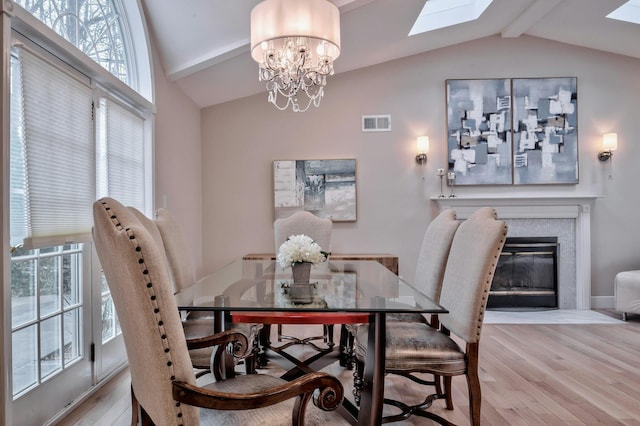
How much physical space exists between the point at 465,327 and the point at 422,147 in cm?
340

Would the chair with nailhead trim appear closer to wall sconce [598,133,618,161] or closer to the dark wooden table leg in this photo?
the dark wooden table leg

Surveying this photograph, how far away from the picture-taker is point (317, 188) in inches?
191

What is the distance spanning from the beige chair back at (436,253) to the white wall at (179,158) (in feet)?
7.60

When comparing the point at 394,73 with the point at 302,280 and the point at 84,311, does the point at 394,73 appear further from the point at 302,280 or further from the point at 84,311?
the point at 84,311

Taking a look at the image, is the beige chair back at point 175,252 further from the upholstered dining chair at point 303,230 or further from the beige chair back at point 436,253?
the beige chair back at point 436,253

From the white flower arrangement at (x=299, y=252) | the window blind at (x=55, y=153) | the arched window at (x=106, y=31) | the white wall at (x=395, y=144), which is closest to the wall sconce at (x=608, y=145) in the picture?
the white wall at (x=395, y=144)

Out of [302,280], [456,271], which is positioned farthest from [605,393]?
[302,280]

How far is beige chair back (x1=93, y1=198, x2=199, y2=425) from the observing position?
874 millimetres

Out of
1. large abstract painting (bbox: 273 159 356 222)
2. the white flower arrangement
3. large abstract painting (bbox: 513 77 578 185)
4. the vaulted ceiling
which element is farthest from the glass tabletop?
large abstract painting (bbox: 513 77 578 185)

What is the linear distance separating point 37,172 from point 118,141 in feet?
3.10

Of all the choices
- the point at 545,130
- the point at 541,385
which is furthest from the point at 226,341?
the point at 545,130

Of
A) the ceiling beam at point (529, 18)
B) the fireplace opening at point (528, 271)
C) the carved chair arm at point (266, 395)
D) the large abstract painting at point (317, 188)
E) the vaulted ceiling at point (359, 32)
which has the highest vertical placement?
the ceiling beam at point (529, 18)

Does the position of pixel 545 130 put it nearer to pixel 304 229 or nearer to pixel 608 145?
pixel 608 145

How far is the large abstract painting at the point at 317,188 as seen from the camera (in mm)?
4848
